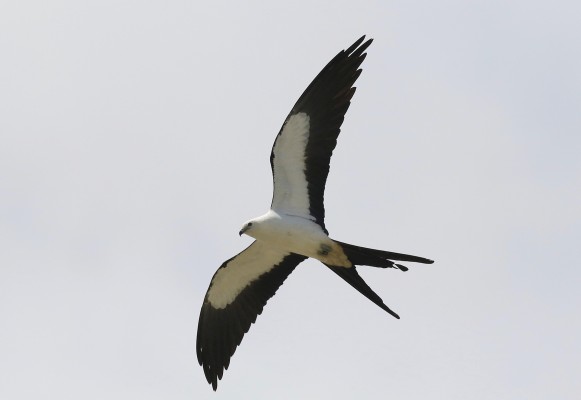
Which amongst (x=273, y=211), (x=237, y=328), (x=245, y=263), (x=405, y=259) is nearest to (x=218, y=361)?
(x=237, y=328)

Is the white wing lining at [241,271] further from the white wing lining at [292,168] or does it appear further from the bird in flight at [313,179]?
the white wing lining at [292,168]

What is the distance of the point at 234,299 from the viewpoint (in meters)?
16.6

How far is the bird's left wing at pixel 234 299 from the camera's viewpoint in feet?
53.3

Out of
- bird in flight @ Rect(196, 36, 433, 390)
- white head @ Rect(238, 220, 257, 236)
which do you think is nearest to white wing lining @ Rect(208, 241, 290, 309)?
bird in flight @ Rect(196, 36, 433, 390)

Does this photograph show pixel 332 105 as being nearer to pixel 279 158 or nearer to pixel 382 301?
pixel 279 158

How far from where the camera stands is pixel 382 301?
581 inches

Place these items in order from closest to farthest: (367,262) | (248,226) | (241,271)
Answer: (367,262)
(248,226)
(241,271)

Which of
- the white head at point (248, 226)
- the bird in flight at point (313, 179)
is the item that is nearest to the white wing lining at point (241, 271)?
the bird in flight at point (313, 179)

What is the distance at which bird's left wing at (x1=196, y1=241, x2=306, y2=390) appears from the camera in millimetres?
16250

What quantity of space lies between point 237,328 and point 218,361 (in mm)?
587

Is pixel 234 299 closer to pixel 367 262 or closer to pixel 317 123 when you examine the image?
pixel 367 262

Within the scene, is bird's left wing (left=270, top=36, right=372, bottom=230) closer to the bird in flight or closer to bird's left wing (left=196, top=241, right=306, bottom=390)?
the bird in flight

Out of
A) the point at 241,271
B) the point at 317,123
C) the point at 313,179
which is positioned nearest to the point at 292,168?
the point at 313,179

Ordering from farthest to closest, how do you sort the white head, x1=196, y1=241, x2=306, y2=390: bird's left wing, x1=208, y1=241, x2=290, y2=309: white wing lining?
x1=196, y1=241, x2=306, y2=390: bird's left wing, x1=208, y1=241, x2=290, y2=309: white wing lining, the white head
